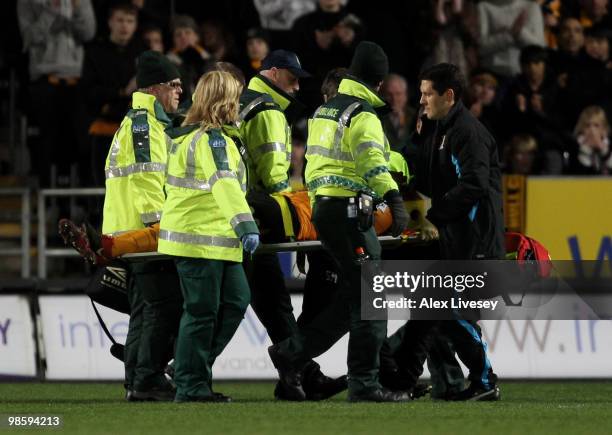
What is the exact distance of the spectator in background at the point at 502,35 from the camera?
17.2 m

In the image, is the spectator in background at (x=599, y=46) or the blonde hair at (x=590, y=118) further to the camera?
the spectator in background at (x=599, y=46)

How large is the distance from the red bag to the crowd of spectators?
13.1 ft

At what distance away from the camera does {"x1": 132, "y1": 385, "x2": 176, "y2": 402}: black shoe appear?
1077 centimetres

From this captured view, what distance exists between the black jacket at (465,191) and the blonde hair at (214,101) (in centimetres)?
144

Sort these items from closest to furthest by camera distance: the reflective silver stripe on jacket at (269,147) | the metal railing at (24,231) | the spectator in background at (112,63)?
the reflective silver stripe on jacket at (269,147), the metal railing at (24,231), the spectator in background at (112,63)

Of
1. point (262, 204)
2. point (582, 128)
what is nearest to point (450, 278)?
point (262, 204)

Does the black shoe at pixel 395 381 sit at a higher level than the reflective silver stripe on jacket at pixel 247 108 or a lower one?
lower

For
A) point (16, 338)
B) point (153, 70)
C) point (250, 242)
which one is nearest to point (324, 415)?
point (250, 242)

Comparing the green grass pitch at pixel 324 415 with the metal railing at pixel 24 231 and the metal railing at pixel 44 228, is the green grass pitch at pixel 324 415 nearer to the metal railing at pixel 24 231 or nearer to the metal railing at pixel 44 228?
the metal railing at pixel 44 228

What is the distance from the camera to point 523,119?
16266 mm

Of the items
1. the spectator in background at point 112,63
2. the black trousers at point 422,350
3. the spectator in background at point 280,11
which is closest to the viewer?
the black trousers at point 422,350

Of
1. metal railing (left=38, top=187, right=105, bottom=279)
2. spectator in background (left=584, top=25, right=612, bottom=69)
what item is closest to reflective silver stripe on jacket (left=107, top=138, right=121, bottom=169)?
metal railing (left=38, top=187, right=105, bottom=279)

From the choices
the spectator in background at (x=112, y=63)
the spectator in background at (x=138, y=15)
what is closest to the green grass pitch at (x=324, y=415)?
the spectator in background at (x=112, y=63)

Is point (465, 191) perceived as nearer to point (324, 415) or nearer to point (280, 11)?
point (324, 415)
